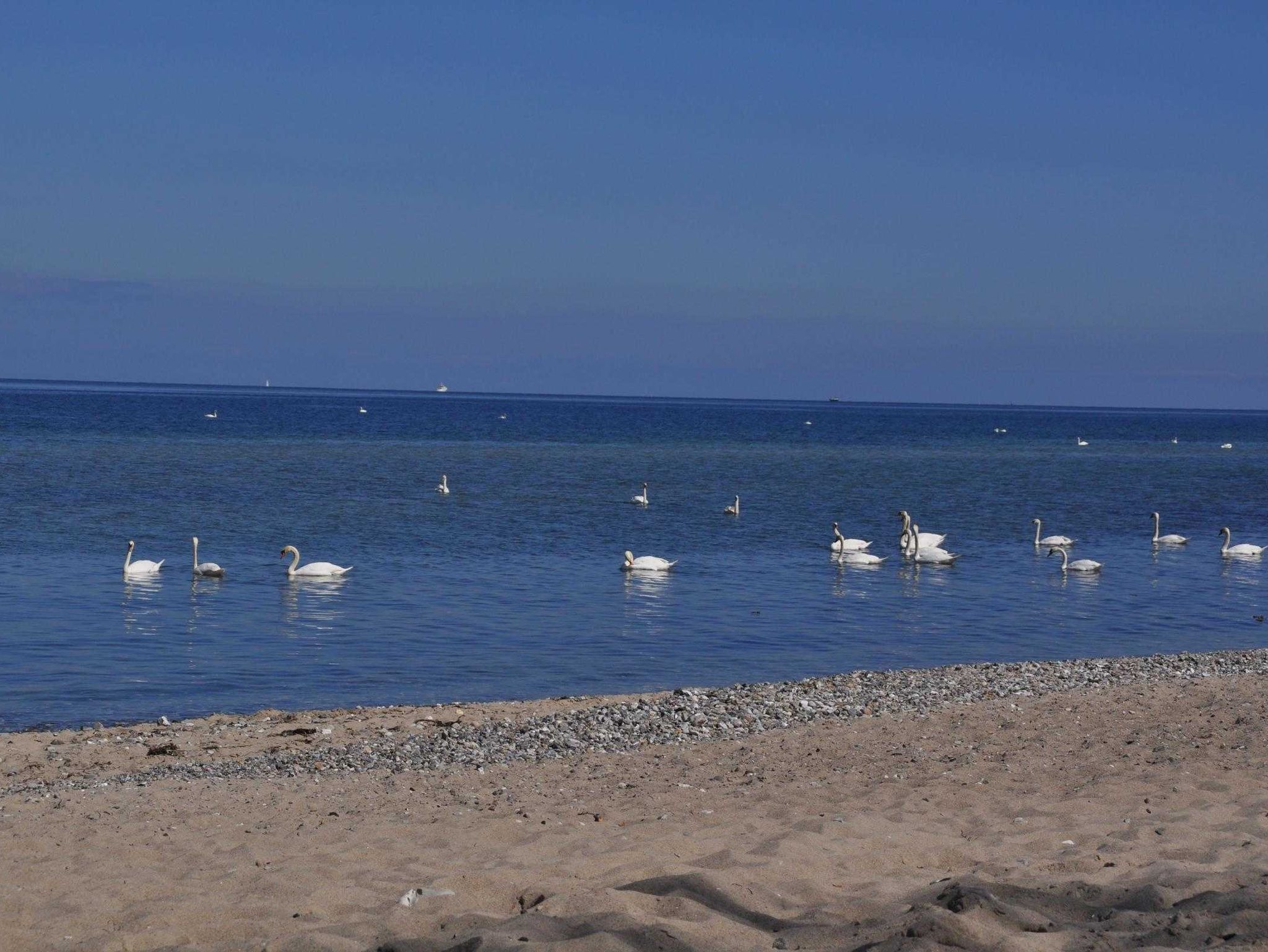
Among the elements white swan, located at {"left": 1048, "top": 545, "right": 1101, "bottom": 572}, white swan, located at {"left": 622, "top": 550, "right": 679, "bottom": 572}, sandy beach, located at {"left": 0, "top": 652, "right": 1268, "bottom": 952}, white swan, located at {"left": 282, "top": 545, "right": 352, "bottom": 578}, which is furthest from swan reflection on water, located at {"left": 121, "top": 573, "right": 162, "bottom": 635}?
white swan, located at {"left": 1048, "top": 545, "right": 1101, "bottom": 572}

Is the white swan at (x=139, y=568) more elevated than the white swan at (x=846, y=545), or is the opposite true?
the white swan at (x=846, y=545)

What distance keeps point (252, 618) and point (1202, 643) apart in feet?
45.7

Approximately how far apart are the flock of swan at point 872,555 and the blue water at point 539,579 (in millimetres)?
379

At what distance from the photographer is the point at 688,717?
42.0 ft

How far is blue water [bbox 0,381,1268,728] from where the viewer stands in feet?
56.6

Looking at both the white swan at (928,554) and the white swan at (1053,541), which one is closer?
the white swan at (928,554)

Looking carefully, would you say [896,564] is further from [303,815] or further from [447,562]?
[303,815]

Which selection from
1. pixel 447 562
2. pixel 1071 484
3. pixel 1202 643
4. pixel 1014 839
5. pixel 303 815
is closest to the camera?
pixel 1014 839

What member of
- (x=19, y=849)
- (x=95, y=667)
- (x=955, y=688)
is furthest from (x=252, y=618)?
(x=19, y=849)

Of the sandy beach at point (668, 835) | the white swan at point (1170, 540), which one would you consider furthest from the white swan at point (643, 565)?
the white swan at point (1170, 540)

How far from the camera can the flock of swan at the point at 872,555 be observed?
2527 cm

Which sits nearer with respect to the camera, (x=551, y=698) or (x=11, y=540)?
(x=551, y=698)

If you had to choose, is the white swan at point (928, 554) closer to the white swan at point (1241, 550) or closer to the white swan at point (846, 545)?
the white swan at point (846, 545)

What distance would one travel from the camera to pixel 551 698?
1535 cm
